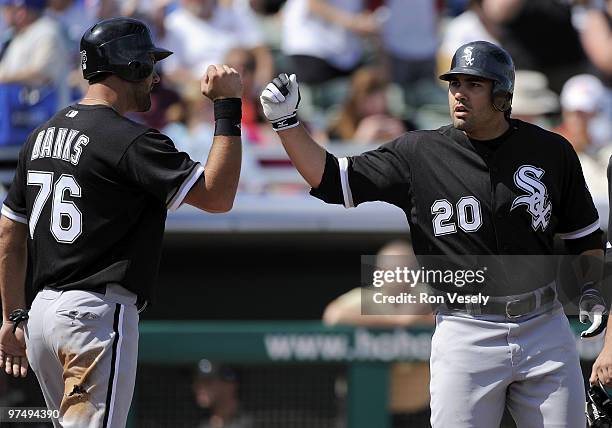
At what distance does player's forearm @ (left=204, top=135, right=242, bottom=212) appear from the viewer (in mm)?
3662

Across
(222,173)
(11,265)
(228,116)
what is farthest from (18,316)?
(228,116)

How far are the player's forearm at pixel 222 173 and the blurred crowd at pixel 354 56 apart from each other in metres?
4.11

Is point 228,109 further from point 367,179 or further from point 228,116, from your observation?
point 367,179

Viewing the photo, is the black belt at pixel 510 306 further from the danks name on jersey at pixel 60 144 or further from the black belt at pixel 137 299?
the danks name on jersey at pixel 60 144

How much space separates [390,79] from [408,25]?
1.44 feet

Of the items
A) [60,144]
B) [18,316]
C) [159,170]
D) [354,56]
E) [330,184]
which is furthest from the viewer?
[354,56]

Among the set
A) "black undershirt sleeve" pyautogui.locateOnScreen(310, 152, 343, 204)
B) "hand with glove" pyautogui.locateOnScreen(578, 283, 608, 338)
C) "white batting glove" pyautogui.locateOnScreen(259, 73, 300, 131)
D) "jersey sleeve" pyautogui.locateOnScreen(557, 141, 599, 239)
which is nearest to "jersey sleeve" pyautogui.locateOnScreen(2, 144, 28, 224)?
"white batting glove" pyautogui.locateOnScreen(259, 73, 300, 131)

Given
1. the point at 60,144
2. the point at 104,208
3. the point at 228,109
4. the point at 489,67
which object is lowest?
the point at 104,208

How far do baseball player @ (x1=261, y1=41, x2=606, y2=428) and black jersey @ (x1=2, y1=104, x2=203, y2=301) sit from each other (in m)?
0.51

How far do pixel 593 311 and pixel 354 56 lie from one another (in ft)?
15.2

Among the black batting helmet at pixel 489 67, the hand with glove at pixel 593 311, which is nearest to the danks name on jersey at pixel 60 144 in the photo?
the black batting helmet at pixel 489 67

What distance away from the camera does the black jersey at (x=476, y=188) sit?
393 centimetres

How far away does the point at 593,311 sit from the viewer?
13.3 feet

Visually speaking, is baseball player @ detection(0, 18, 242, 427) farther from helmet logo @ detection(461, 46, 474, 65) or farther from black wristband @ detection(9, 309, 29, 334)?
helmet logo @ detection(461, 46, 474, 65)
